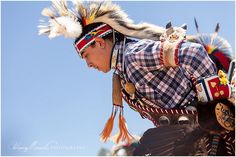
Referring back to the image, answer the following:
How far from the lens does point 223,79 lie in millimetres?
2863

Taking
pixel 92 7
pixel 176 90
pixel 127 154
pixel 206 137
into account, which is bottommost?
pixel 127 154

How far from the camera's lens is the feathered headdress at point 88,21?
318cm

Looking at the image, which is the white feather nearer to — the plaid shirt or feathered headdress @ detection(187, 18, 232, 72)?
the plaid shirt

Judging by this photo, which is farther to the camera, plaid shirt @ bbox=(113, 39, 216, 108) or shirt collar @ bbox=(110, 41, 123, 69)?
shirt collar @ bbox=(110, 41, 123, 69)

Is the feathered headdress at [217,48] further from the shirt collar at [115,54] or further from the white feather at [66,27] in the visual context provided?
the white feather at [66,27]

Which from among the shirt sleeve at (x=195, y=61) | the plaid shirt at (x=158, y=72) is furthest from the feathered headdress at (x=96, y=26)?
the shirt sleeve at (x=195, y=61)

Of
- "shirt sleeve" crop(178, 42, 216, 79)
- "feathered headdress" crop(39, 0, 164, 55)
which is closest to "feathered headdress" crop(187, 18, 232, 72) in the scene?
"feathered headdress" crop(39, 0, 164, 55)

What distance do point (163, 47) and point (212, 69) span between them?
26cm

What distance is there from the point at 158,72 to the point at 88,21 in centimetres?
51

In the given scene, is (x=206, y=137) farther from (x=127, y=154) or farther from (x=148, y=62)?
(x=127, y=154)

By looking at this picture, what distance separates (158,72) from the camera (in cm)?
303

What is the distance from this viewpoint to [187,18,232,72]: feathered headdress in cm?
318

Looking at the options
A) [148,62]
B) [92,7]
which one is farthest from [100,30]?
[148,62]

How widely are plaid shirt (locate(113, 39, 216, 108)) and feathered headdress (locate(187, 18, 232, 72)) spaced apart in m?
0.26
